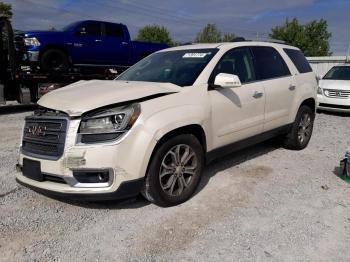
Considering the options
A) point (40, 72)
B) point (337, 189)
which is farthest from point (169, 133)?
point (40, 72)

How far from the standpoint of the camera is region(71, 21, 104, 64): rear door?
11.2m

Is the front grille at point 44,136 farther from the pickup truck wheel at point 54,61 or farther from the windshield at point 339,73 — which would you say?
the windshield at point 339,73

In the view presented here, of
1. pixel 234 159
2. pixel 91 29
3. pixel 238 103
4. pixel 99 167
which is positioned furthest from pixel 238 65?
pixel 91 29

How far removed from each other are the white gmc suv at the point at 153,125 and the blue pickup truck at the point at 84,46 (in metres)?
6.31

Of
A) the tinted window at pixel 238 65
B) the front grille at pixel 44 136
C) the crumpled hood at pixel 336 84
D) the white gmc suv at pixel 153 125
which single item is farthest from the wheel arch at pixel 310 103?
the crumpled hood at pixel 336 84

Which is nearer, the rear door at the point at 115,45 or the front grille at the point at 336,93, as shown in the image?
the front grille at the point at 336,93

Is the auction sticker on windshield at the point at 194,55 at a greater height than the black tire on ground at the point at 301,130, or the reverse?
the auction sticker on windshield at the point at 194,55

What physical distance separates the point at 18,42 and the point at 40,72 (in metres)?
0.99

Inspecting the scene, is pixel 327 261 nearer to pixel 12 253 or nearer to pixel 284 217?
pixel 284 217

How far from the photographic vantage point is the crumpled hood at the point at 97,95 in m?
3.41

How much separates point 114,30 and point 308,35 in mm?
51401

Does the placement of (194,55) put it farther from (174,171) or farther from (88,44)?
(88,44)

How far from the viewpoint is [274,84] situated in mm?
5242

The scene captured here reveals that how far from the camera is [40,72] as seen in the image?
412 inches
